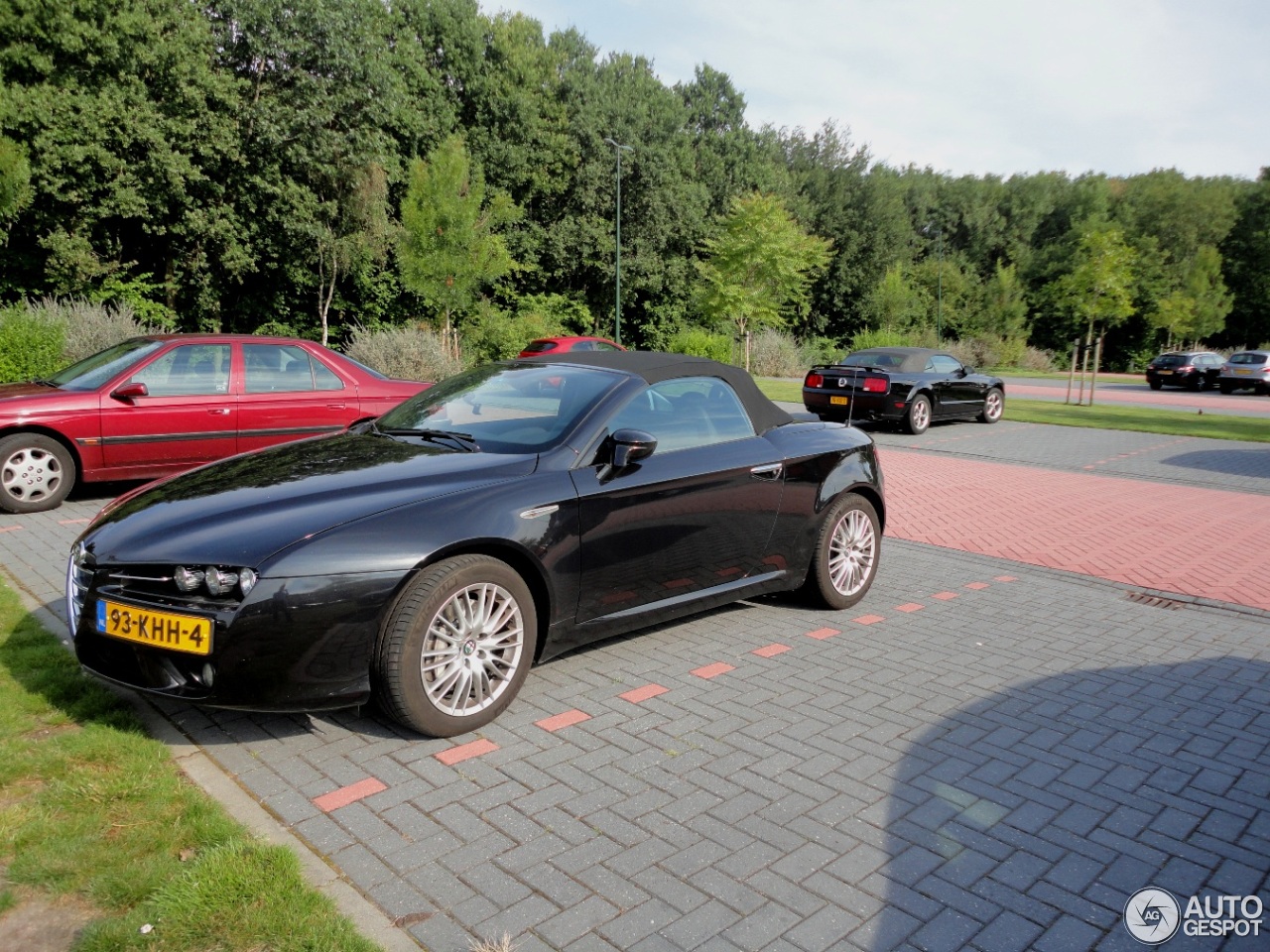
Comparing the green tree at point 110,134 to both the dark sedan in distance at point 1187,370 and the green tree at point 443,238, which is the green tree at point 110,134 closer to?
the green tree at point 443,238

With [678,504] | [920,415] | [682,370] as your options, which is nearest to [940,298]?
[920,415]

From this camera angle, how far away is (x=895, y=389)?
16.5 m

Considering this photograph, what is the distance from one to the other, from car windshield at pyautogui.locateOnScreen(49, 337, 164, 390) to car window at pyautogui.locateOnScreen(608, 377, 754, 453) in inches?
239

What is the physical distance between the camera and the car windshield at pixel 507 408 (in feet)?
14.9

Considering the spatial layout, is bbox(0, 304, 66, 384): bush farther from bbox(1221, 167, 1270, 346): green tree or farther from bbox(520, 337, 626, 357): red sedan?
bbox(1221, 167, 1270, 346): green tree

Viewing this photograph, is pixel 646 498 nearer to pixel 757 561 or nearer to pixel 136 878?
pixel 757 561

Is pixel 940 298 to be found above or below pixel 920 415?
above

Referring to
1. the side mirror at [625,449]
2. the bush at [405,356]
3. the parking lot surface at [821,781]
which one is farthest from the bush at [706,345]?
the side mirror at [625,449]

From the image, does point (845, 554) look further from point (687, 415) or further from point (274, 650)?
point (274, 650)

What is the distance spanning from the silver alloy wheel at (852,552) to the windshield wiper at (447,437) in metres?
2.38

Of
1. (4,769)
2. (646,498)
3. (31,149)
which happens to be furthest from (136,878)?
(31,149)

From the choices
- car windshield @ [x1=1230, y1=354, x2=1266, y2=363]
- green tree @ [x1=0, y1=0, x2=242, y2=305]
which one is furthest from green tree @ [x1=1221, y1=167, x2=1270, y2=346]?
green tree @ [x1=0, y1=0, x2=242, y2=305]

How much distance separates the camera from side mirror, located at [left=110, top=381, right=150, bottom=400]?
8.34 meters

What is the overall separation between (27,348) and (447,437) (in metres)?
12.2
